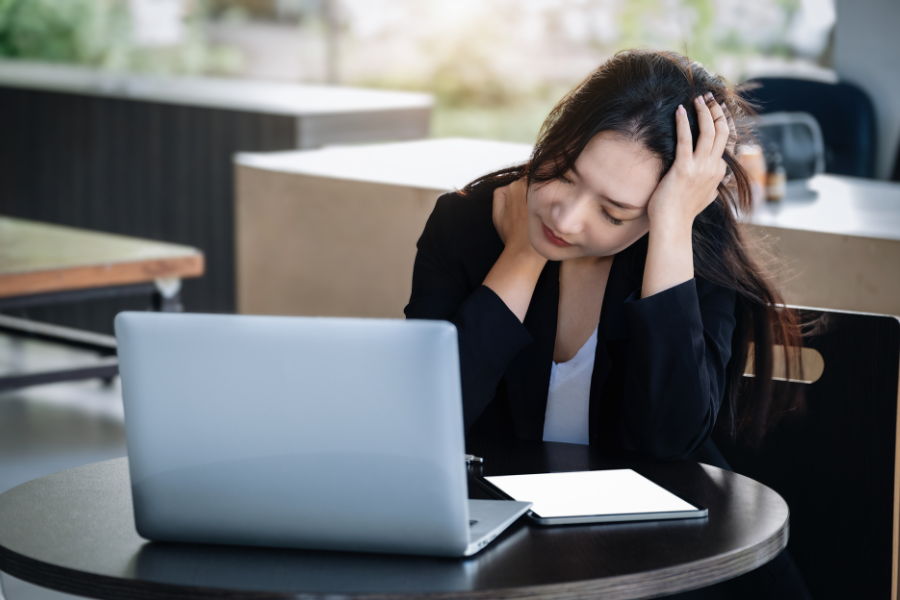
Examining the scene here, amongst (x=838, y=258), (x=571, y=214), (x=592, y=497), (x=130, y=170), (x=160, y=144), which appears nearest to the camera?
(x=592, y=497)

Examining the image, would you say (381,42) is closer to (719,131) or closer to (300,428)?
(719,131)

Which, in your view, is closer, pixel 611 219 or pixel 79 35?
pixel 611 219

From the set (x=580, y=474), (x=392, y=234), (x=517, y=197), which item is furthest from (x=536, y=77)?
(x=580, y=474)

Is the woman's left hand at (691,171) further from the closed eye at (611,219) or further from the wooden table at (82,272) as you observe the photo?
the wooden table at (82,272)

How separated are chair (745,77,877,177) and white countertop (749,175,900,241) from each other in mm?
1699

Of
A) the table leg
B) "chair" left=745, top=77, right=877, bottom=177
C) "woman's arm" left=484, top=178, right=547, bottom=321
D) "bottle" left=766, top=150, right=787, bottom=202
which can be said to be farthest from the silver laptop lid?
"chair" left=745, top=77, right=877, bottom=177

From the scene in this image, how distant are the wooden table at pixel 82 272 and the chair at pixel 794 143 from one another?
173 cm

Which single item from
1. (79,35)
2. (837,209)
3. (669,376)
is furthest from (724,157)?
(79,35)

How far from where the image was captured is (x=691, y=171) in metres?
1.23

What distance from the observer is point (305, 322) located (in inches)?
30.6

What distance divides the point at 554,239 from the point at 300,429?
20.6 inches

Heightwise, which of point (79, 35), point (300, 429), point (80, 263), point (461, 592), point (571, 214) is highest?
point (79, 35)

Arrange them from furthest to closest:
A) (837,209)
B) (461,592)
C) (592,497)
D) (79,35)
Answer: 1. (79,35)
2. (837,209)
3. (592,497)
4. (461,592)

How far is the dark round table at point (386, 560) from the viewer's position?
2.60 feet
